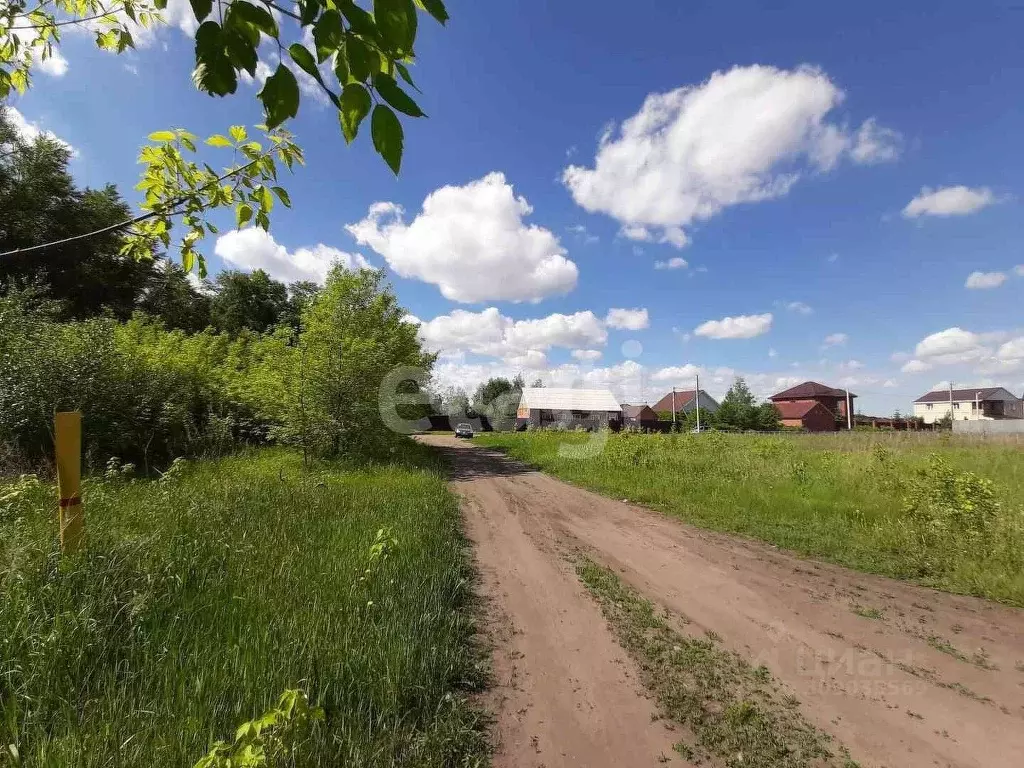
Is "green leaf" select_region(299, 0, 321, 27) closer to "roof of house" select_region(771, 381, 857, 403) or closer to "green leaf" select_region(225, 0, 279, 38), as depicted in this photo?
"green leaf" select_region(225, 0, 279, 38)

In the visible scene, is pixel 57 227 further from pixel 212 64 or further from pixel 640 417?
pixel 640 417

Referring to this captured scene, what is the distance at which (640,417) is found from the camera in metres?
57.5

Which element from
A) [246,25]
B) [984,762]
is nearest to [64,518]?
[246,25]

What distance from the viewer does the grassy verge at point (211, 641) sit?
2.14m

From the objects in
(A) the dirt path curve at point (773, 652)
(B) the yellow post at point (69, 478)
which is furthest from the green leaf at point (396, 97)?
(B) the yellow post at point (69, 478)

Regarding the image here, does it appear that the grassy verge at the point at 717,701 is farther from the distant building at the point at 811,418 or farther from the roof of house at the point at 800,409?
the distant building at the point at 811,418

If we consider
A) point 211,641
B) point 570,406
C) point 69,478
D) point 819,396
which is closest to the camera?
point 211,641

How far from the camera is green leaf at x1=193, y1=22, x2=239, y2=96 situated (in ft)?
3.25

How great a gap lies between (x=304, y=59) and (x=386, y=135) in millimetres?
289

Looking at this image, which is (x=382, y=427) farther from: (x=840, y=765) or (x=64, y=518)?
(x=840, y=765)

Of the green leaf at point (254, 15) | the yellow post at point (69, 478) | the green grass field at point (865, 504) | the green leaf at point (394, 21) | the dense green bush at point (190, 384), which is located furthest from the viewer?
the dense green bush at point (190, 384)

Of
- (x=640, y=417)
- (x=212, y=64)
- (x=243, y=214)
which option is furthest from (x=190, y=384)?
(x=640, y=417)

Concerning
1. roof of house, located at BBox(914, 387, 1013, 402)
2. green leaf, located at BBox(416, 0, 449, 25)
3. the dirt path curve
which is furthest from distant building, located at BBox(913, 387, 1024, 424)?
green leaf, located at BBox(416, 0, 449, 25)

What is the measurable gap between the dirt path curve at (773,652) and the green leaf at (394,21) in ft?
10.6
